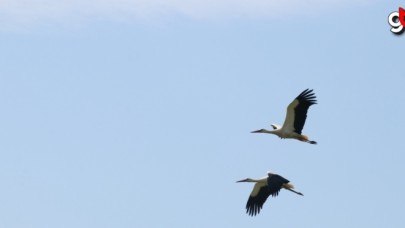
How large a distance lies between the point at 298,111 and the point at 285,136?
140cm

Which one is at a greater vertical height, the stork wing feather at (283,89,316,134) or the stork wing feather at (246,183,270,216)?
the stork wing feather at (283,89,316,134)

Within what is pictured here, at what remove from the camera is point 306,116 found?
7069cm

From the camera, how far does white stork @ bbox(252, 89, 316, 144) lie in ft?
230

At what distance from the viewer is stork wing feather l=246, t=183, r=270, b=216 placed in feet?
235

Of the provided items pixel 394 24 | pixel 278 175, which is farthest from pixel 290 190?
pixel 394 24

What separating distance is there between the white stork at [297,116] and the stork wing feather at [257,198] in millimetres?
1878

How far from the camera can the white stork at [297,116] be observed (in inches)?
2761

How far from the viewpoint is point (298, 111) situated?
232ft

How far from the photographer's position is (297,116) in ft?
232

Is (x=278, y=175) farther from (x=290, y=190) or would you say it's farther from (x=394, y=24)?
(x=394, y=24)

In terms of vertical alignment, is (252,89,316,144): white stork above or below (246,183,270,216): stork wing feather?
above

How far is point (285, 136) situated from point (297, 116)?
120cm

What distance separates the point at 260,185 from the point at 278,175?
5.75ft

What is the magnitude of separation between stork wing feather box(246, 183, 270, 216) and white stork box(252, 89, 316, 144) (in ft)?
6.16
